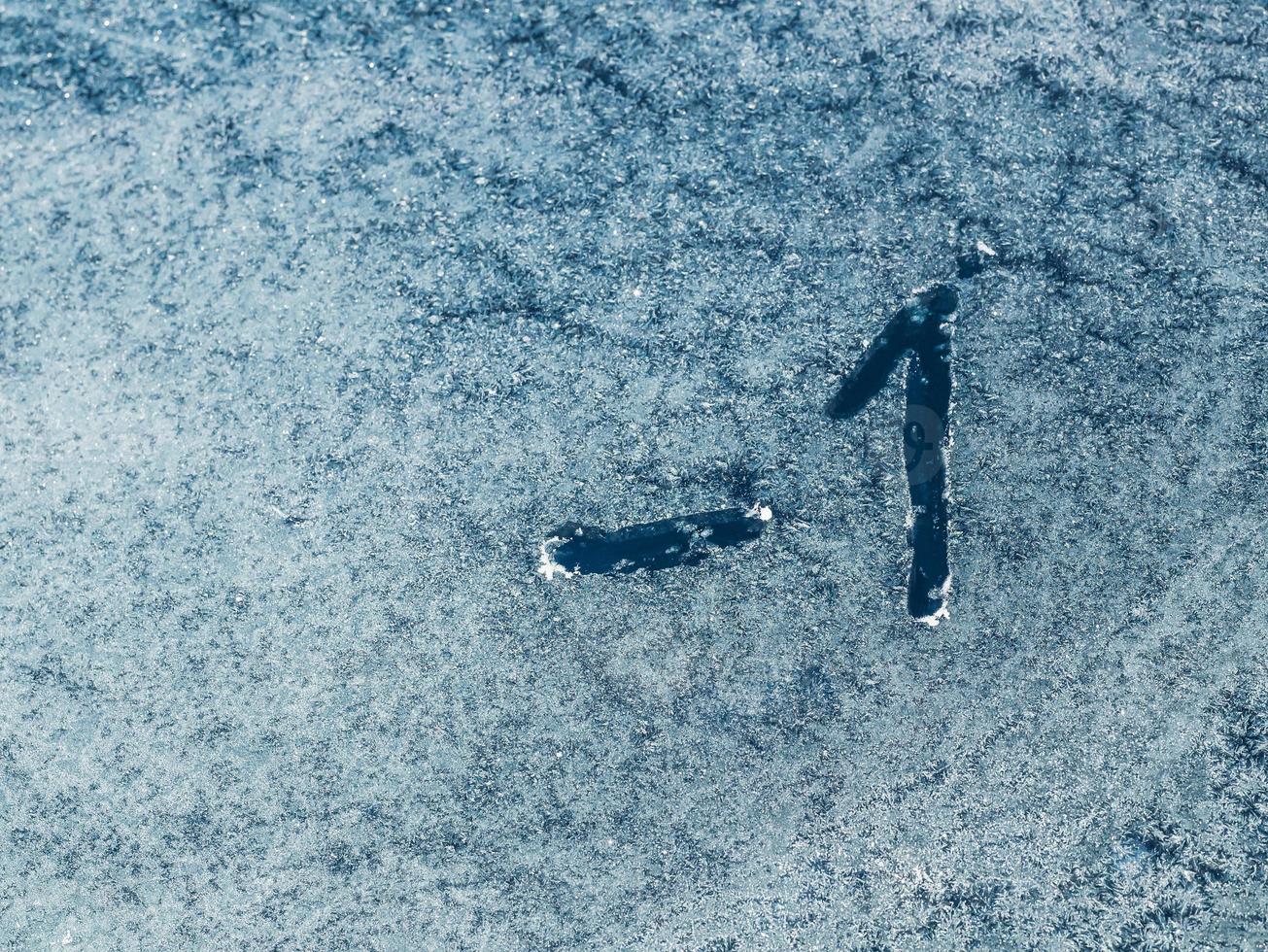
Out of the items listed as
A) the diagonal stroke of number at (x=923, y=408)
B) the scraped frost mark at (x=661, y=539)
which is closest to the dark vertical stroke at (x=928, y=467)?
the diagonal stroke of number at (x=923, y=408)

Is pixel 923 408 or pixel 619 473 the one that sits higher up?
pixel 923 408

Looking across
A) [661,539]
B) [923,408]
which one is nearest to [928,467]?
[923,408]

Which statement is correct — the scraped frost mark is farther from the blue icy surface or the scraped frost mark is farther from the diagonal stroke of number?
the diagonal stroke of number

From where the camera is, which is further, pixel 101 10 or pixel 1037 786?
pixel 1037 786

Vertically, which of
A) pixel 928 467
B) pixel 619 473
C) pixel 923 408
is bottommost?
pixel 619 473

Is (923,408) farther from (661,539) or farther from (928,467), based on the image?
(661,539)

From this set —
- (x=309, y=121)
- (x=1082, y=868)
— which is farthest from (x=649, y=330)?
(x=1082, y=868)

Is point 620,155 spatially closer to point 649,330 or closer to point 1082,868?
point 649,330
